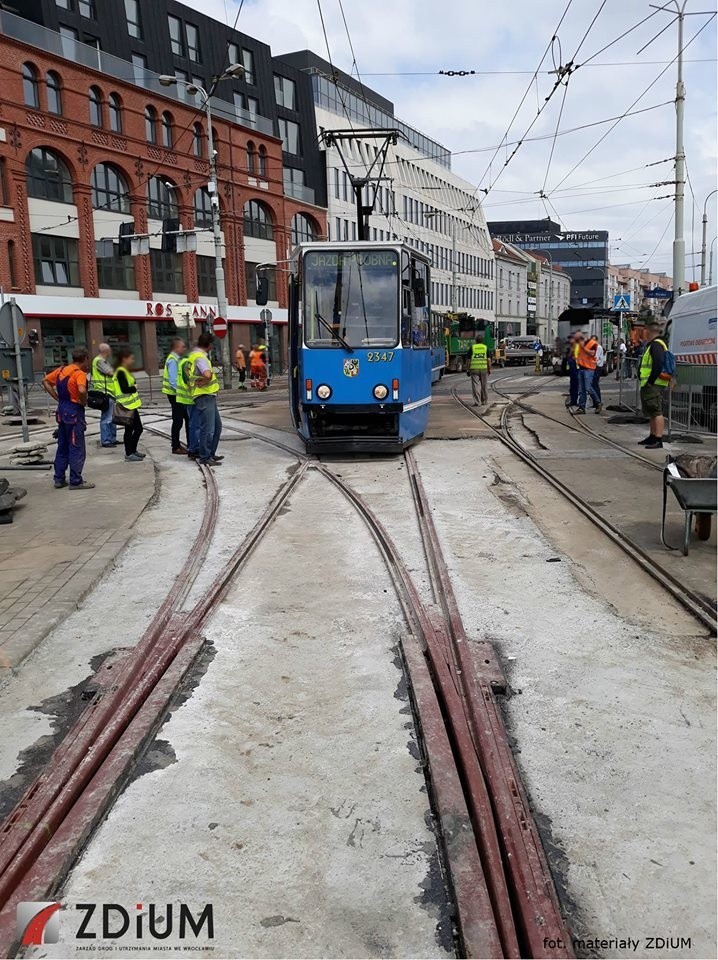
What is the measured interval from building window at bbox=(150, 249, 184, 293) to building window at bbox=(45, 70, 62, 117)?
7.94m

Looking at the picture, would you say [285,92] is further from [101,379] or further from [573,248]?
[573,248]

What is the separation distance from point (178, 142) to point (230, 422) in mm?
29357

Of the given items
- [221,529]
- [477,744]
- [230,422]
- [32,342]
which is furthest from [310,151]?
[477,744]

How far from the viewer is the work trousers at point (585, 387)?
1759 cm

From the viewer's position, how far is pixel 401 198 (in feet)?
223

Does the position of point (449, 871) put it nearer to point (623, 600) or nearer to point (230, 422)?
point (623, 600)

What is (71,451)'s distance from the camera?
33.1 ft

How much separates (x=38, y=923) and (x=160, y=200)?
4268cm

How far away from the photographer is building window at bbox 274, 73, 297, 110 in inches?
2006

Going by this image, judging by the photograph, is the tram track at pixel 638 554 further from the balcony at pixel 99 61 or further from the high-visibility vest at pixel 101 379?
the balcony at pixel 99 61

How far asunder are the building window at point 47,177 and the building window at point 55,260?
1.79 metres

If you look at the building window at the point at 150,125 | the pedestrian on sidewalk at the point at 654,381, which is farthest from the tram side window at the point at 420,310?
the building window at the point at 150,125

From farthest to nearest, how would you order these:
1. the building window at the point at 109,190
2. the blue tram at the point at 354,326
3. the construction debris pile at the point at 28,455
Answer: the building window at the point at 109,190
the construction debris pile at the point at 28,455
the blue tram at the point at 354,326

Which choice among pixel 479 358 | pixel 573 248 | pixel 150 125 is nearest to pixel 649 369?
pixel 479 358
